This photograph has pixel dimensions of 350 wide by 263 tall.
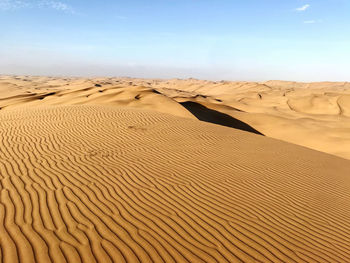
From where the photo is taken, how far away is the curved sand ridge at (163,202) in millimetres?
3439

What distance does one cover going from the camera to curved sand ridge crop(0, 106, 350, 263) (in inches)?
135

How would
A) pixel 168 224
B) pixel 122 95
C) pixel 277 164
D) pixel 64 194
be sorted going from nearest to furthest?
pixel 168 224 → pixel 64 194 → pixel 277 164 → pixel 122 95

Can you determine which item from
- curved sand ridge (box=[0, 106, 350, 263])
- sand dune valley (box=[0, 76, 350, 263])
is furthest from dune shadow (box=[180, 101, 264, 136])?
curved sand ridge (box=[0, 106, 350, 263])

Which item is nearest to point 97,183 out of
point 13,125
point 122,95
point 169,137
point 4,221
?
point 4,221

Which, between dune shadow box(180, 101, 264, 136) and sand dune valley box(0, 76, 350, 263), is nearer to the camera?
sand dune valley box(0, 76, 350, 263)

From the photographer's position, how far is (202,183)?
581 centimetres

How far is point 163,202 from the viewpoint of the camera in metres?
4.73

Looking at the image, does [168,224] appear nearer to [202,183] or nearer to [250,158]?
[202,183]

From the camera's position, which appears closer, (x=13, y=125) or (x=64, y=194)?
(x=64, y=194)

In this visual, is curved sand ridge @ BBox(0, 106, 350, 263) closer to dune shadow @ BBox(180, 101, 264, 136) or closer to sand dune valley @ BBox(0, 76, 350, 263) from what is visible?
sand dune valley @ BBox(0, 76, 350, 263)

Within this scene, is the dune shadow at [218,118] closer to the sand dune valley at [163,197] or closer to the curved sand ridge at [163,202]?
the sand dune valley at [163,197]

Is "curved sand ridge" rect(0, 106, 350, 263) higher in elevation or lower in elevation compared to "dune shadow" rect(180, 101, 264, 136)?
higher

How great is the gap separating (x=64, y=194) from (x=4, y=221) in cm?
110

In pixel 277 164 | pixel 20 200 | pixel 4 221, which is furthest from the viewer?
pixel 277 164
